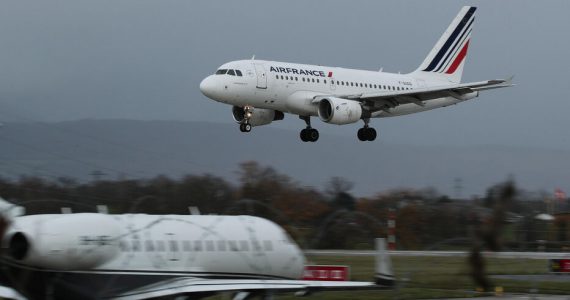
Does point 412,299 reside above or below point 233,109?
below

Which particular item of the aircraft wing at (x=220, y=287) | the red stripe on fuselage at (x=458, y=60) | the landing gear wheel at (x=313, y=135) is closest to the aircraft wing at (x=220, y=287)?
the aircraft wing at (x=220, y=287)

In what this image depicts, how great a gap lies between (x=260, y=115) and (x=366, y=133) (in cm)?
622

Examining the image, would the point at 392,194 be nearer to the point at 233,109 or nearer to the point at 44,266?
the point at 233,109

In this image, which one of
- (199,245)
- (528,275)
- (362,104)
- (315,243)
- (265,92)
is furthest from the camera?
(362,104)

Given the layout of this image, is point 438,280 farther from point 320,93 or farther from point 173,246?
point 320,93

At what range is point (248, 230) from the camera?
81.9 feet

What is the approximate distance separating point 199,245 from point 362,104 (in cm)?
3214

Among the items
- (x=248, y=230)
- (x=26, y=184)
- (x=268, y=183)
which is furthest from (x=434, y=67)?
(x=248, y=230)

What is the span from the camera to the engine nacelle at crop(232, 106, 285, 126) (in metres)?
52.0

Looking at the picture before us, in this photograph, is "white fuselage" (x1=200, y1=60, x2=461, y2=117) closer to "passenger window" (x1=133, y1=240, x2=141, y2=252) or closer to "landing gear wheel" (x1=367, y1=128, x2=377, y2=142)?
"landing gear wheel" (x1=367, y1=128, x2=377, y2=142)

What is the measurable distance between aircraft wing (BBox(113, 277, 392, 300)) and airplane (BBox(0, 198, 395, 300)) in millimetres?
20

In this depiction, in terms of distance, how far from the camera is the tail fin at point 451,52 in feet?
210

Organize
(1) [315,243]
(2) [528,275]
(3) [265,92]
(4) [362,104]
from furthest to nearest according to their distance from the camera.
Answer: (4) [362,104], (3) [265,92], (2) [528,275], (1) [315,243]

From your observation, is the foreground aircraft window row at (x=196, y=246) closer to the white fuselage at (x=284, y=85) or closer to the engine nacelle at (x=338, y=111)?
the white fuselage at (x=284, y=85)
